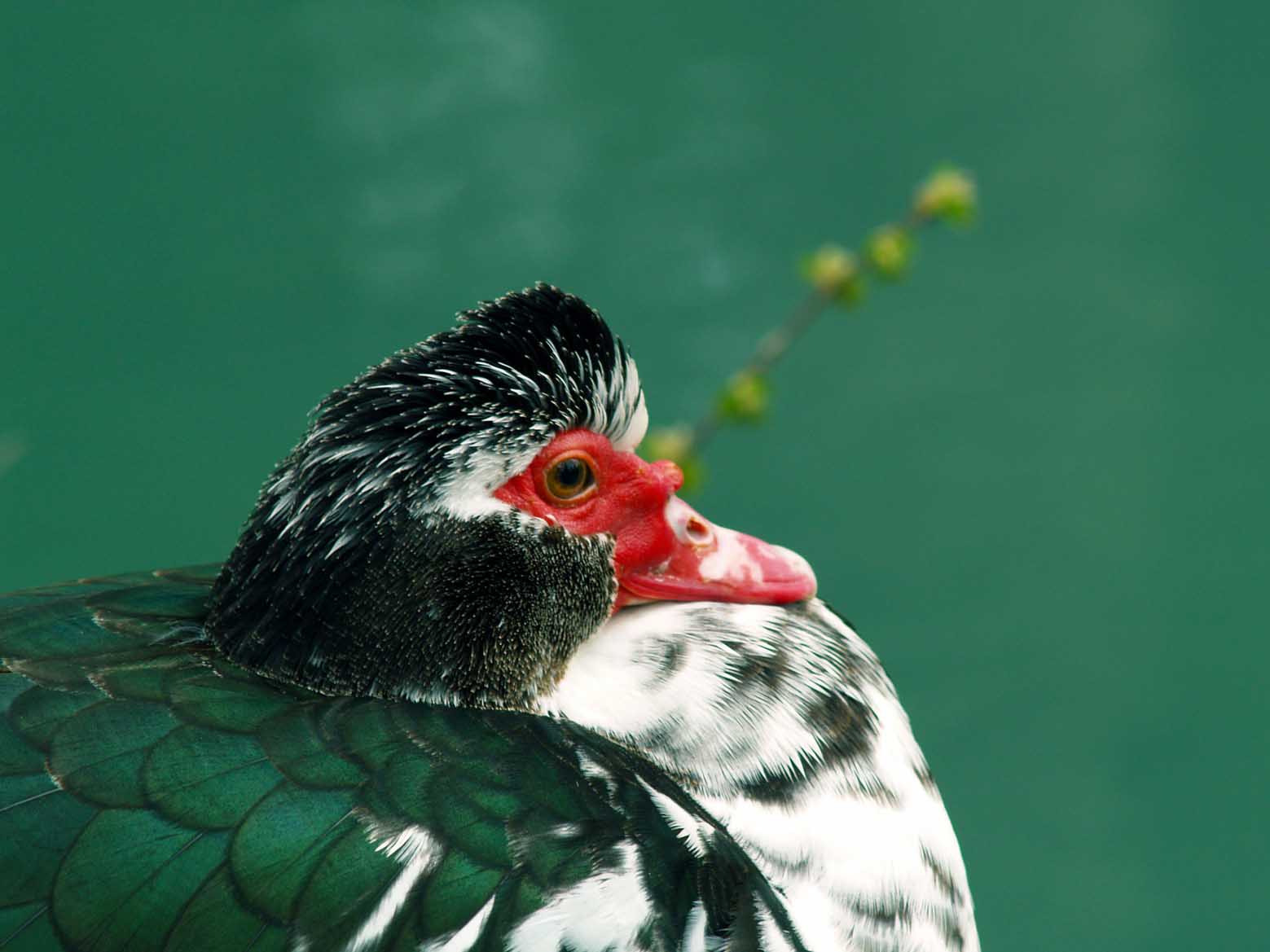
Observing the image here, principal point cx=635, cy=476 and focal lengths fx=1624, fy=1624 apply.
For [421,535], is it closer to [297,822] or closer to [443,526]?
[443,526]

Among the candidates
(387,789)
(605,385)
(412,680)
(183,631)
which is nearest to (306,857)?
(387,789)

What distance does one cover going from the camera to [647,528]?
62.8 inches

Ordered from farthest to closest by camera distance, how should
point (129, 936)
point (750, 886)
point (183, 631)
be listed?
point (183, 631) → point (750, 886) → point (129, 936)

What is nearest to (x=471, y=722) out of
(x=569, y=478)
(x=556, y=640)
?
(x=556, y=640)

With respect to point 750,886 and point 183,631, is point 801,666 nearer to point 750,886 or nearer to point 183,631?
point 750,886

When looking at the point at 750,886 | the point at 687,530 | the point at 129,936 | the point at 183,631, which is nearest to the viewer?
the point at 129,936

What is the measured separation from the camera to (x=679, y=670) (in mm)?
1529

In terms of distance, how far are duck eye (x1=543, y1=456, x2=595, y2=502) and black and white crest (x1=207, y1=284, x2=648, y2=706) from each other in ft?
0.13

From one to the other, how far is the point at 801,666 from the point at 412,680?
0.39 m

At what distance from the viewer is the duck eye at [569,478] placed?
4.89 ft

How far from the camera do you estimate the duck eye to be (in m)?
1.49

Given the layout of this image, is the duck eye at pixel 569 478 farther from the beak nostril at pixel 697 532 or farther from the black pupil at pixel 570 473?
the beak nostril at pixel 697 532

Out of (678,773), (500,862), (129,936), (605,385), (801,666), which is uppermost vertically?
(605,385)

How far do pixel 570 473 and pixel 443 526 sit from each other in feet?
0.53
